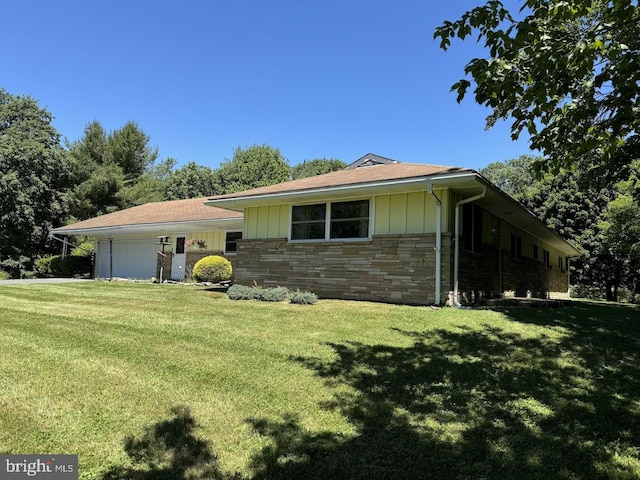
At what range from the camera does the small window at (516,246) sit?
46.7ft

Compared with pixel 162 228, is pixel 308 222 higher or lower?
lower

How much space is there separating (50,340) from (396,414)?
174 inches

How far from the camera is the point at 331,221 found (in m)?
10.8

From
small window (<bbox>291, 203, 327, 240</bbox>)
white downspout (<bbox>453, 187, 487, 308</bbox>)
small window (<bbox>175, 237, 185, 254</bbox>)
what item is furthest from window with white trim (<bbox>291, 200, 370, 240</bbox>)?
small window (<bbox>175, 237, 185, 254</bbox>)

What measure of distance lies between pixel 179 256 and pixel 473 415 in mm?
16800

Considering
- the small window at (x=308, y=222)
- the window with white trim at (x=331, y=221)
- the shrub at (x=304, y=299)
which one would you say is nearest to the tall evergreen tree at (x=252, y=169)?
the small window at (x=308, y=222)

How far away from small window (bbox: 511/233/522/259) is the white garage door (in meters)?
15.0

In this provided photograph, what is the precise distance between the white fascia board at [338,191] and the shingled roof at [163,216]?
118 inches

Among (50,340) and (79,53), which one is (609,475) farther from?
(79,53)

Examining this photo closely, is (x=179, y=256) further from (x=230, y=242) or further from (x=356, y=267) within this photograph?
(x=356, y=267)

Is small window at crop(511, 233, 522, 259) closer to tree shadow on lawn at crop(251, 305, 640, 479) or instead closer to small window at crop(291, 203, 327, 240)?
small window at crop(291, 203, 327, 240)

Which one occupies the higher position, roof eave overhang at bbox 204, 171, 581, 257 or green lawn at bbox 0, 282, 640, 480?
roof eave overhang at bbox 204, 171, 581, 257

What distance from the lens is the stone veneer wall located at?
30.2 ft

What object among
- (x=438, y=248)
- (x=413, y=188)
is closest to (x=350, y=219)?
(x=413, y=188)
